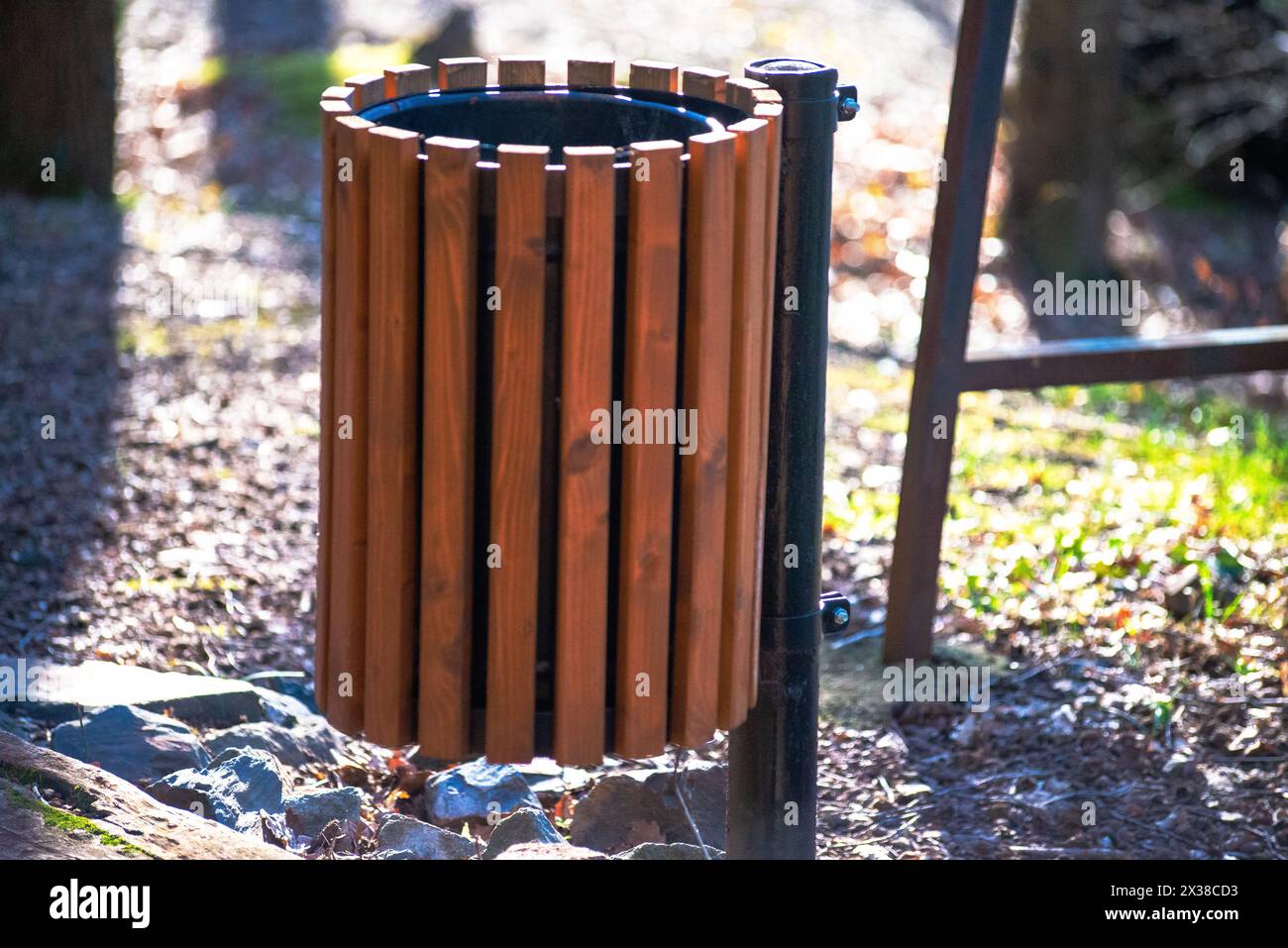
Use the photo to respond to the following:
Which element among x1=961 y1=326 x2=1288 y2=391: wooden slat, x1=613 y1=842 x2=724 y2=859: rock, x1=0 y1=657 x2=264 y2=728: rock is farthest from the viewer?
x1=961 y1=326 x2=1288 y2=391: wooden slat

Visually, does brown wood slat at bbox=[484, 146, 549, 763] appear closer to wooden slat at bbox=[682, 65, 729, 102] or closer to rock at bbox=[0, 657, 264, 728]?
wooden slat at bbox=[682, 65, 729, 102]

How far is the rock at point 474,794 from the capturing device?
123 inches

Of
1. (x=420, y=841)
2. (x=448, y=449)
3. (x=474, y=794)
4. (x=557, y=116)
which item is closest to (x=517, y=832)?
(x=420, y=841)

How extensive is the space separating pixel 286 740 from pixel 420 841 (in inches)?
23.2

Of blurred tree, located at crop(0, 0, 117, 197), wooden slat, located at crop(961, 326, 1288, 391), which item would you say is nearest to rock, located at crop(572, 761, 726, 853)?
wooden slat, located at crop(961, 326, 1288, 391)

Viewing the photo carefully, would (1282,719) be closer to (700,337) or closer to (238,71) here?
(700,337)

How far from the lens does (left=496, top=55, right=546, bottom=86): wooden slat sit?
2686 millimetres

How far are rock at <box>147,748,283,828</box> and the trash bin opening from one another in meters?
1.35

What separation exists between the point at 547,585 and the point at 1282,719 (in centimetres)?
222

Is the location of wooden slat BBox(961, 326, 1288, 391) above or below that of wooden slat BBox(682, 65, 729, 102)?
below

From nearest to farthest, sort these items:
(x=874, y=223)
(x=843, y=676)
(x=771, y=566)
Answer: (x=771, y=566)
(x=843, y=676)
(x=874, y=223)

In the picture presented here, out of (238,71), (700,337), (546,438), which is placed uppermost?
(238,71)

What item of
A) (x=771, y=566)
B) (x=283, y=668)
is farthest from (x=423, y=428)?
(x=283, y=668)
